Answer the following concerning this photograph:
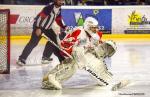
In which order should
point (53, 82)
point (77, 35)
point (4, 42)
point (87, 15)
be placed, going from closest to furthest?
point (77, 35) < point (53, 82) < point (4, 42) < point (87, 15)

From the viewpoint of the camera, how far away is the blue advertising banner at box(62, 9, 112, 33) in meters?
15.0

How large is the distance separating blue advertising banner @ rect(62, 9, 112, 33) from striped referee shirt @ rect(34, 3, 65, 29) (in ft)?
13.7

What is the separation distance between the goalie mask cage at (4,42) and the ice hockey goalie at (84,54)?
1.65 m

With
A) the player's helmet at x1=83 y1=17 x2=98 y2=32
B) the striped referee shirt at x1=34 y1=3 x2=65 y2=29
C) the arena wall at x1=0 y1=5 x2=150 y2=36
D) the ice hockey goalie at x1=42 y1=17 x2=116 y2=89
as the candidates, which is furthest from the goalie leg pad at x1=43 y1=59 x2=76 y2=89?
the arena wall at x1=0 y1=5 x2=150 y2=36

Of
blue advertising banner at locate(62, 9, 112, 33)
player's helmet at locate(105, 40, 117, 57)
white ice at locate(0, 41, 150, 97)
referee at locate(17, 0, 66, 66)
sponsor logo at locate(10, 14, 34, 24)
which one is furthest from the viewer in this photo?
blue advertising banner at locate(62, 9, 112, 33)

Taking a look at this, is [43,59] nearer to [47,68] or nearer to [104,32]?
[47,68]

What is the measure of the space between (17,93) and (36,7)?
729 cm

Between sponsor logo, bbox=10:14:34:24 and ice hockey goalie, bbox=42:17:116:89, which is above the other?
sponsor logo, bbox=10:14:34:24

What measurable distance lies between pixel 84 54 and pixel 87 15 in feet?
23.8

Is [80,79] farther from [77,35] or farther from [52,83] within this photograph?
[77,35]

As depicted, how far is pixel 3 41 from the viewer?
9.58 meters

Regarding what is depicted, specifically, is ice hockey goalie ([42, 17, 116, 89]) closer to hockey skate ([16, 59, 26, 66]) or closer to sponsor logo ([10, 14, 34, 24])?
hockey skate ([16, 59, 26, 66])

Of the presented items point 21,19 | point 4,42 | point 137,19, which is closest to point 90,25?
point 4,42

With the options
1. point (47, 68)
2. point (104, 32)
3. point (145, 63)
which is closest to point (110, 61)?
point (145, 63)
